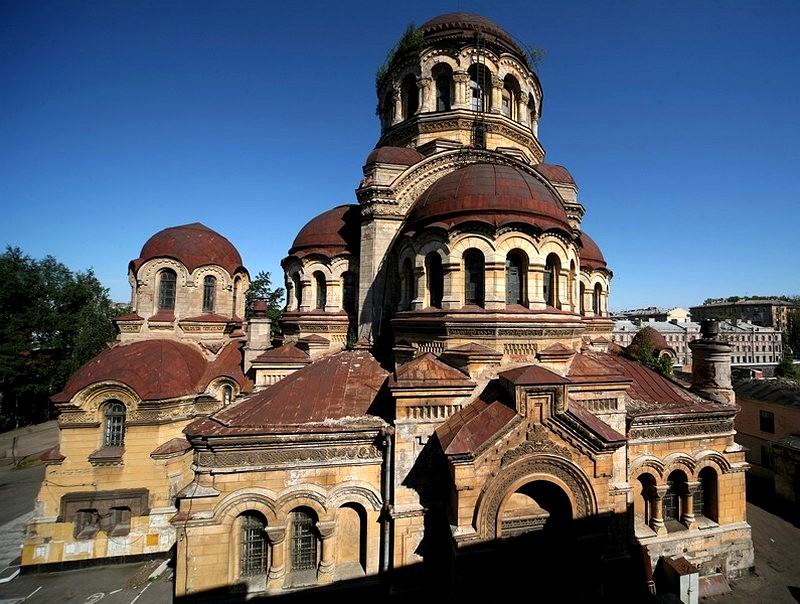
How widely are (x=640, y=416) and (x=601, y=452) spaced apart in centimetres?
331

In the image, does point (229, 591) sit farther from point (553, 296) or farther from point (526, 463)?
point (553, 296)

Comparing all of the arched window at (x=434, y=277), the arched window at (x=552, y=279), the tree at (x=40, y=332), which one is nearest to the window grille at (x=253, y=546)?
the arched window at (x=434, y=277)

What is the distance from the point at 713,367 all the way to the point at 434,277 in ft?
29.3

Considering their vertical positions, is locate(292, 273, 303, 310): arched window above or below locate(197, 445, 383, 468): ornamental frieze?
above

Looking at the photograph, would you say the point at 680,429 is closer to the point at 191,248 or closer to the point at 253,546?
the point at 253,546

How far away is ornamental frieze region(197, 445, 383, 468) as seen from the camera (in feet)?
25.5

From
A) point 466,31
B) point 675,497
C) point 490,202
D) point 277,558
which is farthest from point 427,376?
point 466,31

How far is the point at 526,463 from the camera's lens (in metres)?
7.07

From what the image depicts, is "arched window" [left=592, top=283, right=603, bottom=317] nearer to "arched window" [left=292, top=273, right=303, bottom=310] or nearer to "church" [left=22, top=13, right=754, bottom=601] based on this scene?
"church" [left=22, top=13, right=754, bottom=601]

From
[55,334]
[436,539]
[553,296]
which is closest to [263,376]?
[436,539]

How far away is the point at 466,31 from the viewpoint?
15750 millimetres

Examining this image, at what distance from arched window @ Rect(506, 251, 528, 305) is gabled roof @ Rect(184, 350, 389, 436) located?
436cm

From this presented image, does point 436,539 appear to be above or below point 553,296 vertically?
below

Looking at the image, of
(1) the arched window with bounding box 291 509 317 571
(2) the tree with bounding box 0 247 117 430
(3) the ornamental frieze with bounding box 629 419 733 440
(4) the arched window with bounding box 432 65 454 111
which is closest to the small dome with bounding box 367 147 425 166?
(4) the arched window with bounding box 432 65 454 111
